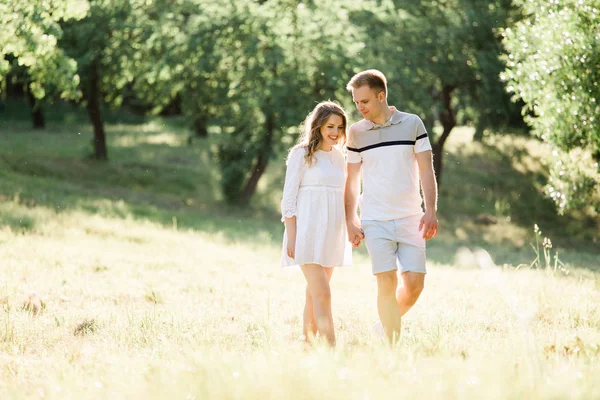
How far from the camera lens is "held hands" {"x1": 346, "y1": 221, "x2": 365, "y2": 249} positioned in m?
5.59

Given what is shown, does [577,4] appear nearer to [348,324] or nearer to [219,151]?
[348,324]

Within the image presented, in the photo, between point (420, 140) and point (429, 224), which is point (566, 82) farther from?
point (429, 224)

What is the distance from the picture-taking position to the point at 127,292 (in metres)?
8.05

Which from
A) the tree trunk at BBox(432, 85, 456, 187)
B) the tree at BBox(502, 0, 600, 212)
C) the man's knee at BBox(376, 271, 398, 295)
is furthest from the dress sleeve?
the tree trunk at BBox(432, 85, 456, 187)

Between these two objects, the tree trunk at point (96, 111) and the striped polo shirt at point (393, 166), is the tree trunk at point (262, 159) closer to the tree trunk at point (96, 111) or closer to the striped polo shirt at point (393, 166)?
the tree trunk at point (96, 111)

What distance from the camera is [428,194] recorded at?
5422 mm

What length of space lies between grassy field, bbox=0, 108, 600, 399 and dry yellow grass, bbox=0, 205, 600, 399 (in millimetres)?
19

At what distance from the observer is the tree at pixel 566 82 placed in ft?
35.0

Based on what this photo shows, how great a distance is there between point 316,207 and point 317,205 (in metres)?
0.02

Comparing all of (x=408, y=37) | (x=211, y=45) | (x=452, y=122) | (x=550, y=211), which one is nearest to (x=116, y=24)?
(x=211, y=45)

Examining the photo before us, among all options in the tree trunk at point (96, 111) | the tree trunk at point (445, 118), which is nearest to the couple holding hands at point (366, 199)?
the tree trunk at point (445, 118)

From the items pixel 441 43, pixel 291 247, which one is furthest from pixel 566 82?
pixel 441 43

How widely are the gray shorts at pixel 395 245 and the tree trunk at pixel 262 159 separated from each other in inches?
578

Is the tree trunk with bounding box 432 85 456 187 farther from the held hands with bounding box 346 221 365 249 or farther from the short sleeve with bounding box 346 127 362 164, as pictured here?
the held hands with bounding box 346 221 365 249
